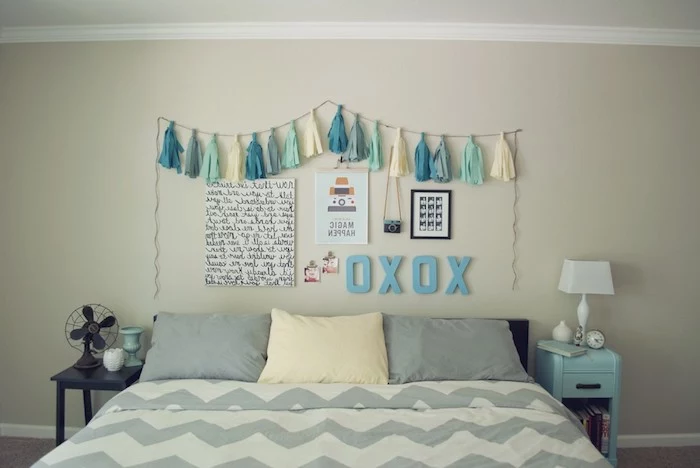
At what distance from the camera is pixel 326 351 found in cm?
251

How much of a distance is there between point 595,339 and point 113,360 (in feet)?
9.22

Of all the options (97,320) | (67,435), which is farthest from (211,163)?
(67,435)

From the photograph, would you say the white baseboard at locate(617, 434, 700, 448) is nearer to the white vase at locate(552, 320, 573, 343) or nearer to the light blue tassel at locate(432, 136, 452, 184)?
the white vase at locate(552, 320, 573, 343)

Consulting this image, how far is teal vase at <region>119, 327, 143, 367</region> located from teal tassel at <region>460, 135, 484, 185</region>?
221cm

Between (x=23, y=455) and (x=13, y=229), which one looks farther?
(x=13, y=229)

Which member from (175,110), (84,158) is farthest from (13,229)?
(175,110)

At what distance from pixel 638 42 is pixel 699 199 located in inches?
42.0

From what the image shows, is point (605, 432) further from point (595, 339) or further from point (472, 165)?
point (472, 165)

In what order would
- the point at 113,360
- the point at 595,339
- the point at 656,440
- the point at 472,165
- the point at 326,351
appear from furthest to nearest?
the point at 656,440 → the point at 472,165 → the point at 595,339 → the point at 113,360 → the point at 326,351

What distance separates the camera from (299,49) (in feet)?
9.75

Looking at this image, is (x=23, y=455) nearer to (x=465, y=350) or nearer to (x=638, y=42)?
(x=465, y=350)

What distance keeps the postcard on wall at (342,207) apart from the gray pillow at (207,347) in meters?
0.69

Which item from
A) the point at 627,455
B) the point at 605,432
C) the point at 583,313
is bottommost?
the point at 627,455

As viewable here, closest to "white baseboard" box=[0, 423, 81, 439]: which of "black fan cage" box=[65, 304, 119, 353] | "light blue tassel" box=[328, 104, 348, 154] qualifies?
"black fan cage" box=[65, 304, 119, 353]
